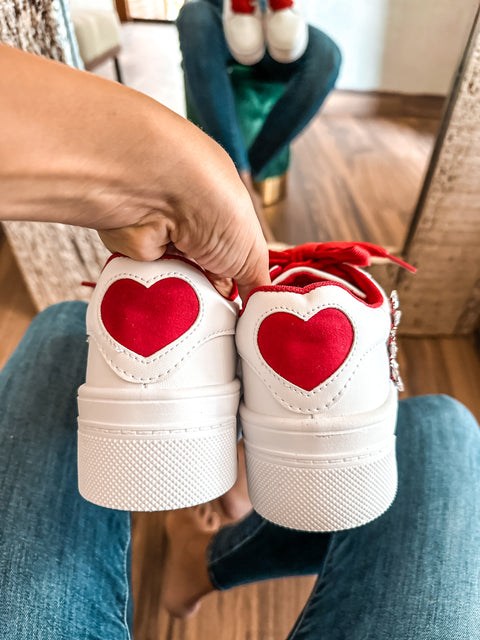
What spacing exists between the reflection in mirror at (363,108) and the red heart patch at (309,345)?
428 mm

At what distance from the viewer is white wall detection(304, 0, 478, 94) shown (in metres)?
0.66

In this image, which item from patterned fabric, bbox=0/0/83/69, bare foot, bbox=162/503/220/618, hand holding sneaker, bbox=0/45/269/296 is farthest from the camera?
bare foot, bbox=162/503/220/618

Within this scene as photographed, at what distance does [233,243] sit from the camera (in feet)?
1.01

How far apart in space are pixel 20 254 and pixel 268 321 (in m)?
0.62

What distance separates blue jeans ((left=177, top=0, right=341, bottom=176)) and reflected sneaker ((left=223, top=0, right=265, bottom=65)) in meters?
0.02

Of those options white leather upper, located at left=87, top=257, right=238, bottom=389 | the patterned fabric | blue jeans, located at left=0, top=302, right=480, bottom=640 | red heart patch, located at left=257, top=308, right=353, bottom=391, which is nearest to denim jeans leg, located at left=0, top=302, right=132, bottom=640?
blue jeans, located at left=0, top=302, right=480, bottom=640

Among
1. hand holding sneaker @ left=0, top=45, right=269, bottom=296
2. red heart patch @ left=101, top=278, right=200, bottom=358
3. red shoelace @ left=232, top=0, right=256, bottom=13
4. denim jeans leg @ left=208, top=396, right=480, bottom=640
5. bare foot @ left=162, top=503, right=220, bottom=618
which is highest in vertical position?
hand holding sneaker @ left=0, top=45, right=269, bottom=296

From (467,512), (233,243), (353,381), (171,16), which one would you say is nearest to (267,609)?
(467,512)

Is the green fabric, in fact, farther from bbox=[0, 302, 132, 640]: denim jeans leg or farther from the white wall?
bbox=[0, 302, 132, 640]: denim jeans leg

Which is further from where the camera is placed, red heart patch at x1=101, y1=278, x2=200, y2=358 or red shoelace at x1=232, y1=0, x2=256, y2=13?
red shoelace at x1=232, y1=0, x2=256, y2=13

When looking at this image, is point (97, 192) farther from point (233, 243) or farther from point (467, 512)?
point (467, 512)

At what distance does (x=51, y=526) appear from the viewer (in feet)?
1.33

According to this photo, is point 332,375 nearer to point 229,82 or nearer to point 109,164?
point 109,164

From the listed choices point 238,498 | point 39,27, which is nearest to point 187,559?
point 238,498
